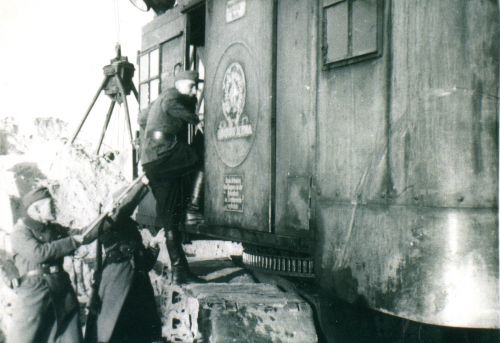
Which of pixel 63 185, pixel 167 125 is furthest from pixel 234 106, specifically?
pixel 63 185

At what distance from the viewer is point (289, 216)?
455 centimetres

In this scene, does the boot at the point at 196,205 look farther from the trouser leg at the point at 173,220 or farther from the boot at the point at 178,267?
the boot at the point at 178,267

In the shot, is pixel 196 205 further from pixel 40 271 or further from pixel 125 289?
pixel 40 271

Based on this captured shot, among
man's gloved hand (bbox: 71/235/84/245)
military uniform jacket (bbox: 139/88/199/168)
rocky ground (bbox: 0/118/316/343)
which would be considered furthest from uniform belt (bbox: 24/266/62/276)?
military uniform jacket (bbox: 139/88/199/168)

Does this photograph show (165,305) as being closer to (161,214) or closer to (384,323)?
(161,214)

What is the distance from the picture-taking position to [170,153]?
5.66 meters

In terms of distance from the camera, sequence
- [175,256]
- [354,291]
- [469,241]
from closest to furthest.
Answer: [469,241], [354,291], [175,256]

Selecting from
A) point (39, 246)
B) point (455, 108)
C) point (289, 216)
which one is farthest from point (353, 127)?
point (39, 246)

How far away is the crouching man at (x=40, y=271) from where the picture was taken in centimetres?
494

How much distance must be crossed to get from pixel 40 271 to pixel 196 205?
1.75 m

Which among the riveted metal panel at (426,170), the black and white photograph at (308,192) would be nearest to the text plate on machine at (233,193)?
the black and white photograph at (308,192)

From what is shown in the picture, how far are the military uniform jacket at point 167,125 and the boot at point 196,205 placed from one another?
1.37ft

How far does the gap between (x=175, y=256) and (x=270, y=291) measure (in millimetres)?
1295

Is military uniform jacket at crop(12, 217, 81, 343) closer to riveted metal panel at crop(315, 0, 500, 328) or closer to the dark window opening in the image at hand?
riveted metal panel at crop(315, 0, 500, 328)
